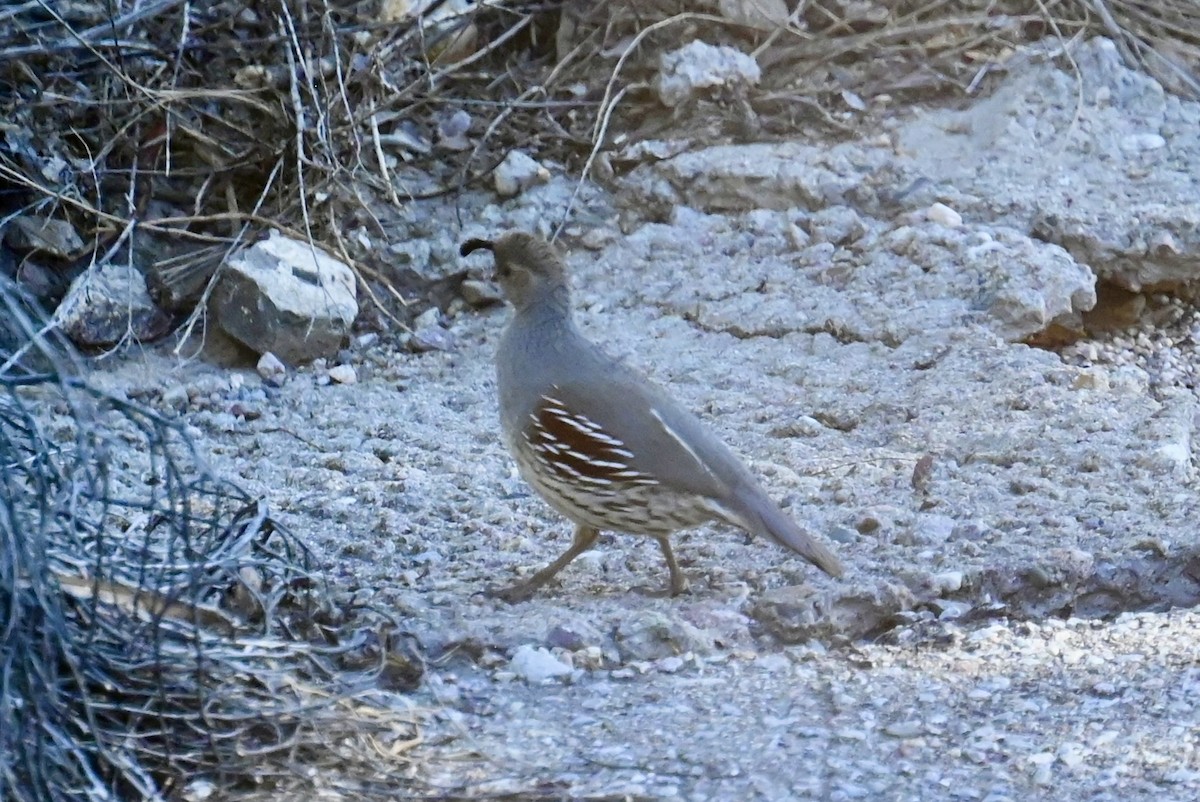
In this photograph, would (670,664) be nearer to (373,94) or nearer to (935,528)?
(935,528)

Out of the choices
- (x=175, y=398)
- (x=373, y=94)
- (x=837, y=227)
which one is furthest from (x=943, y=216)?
(x=175, y=398)

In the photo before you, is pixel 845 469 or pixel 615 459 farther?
pixel 845 469

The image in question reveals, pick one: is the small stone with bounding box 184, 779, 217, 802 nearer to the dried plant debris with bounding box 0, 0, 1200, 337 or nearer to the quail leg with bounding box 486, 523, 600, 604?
the quail leg with bounding box 486, 523, 600, 604

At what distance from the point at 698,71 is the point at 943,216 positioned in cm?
117

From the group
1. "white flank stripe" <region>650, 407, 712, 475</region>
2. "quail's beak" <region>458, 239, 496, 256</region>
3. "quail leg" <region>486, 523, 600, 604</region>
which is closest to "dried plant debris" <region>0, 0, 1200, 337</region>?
"quail's beak" <region>458, 239, 496, 256</region>

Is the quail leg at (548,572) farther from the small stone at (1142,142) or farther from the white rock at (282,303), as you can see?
the small stone at (1142,142)

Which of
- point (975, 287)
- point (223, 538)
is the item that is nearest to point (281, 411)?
point (223, 538)

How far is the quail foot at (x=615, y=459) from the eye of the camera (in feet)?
13.4

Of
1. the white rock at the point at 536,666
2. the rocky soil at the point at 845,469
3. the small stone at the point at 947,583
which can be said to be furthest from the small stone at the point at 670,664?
the small stone at the point at 947,583

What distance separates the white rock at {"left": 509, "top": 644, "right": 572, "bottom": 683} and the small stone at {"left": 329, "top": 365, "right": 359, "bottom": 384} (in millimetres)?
2250

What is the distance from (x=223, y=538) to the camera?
3.55 metres

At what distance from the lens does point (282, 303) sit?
574cm

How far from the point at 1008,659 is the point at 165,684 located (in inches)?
74.2

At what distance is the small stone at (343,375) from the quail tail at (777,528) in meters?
2.10
